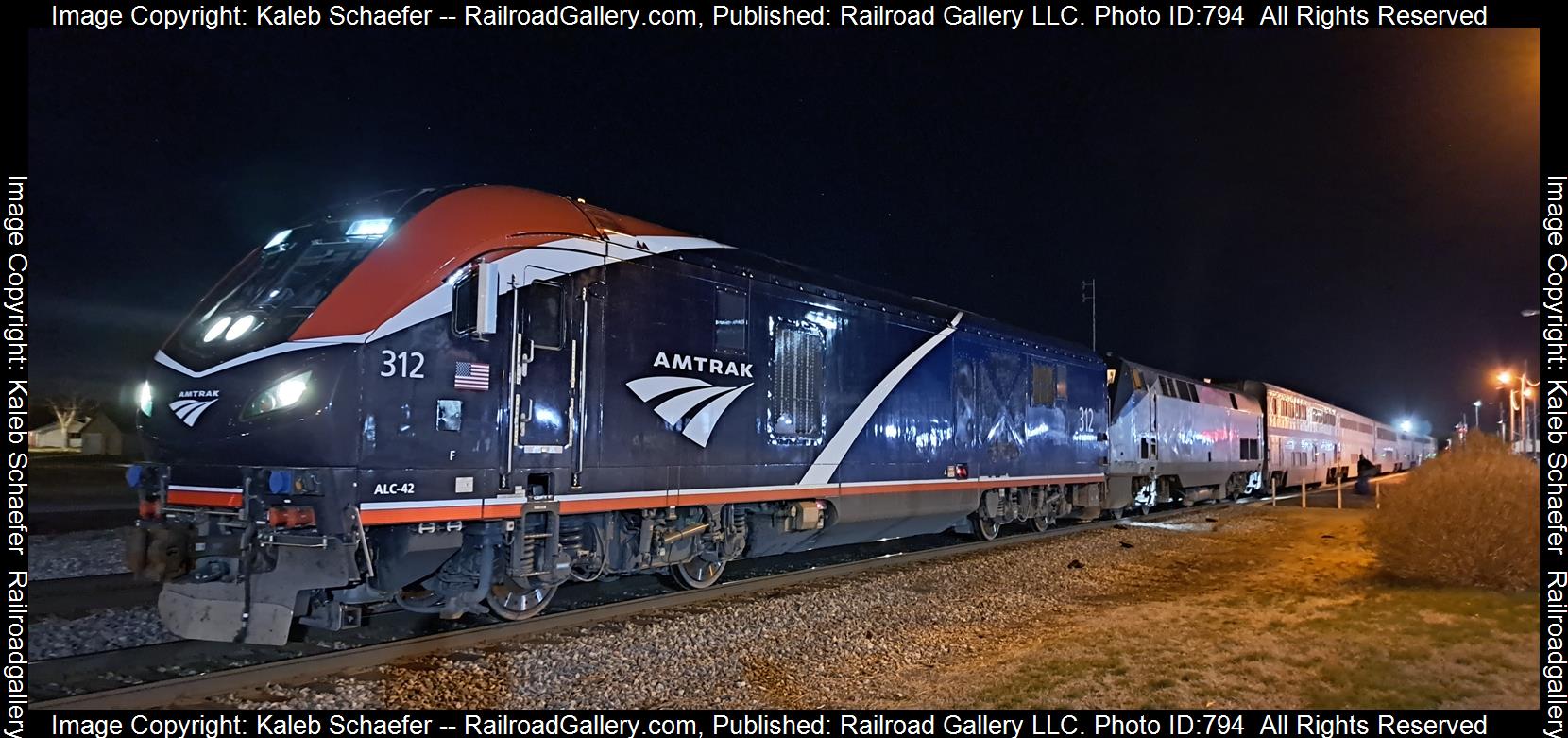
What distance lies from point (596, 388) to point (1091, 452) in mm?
13882

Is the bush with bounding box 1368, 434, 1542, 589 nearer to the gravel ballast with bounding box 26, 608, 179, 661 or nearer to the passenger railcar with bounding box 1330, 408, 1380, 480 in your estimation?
the gravel ballast with bounding box 26, 608, 179, 661

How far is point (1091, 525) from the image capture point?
19.9 m

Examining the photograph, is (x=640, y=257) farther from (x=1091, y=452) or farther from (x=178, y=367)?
(x=1091, y=452)

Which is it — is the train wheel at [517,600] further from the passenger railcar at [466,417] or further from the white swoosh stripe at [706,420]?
the white swoosh stripe at [706,420]

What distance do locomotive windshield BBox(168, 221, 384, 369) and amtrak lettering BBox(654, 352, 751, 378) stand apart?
2.96 metres

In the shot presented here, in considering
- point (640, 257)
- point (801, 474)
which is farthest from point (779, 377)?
point (640, 257)

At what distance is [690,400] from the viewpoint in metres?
9.76

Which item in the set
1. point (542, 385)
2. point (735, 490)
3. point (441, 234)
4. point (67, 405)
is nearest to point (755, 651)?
point (735, 490)

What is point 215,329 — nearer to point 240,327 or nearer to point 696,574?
point 240,327

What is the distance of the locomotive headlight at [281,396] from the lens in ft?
22.5

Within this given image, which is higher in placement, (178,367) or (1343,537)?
(178,367)

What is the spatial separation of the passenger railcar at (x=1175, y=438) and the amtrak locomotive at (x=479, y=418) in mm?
11084

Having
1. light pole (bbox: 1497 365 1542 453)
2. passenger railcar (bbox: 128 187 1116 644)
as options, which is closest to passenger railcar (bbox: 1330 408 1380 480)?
light pole (bbox: 1497 365 1542 453)

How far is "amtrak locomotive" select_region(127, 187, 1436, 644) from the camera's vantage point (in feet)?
22.7
